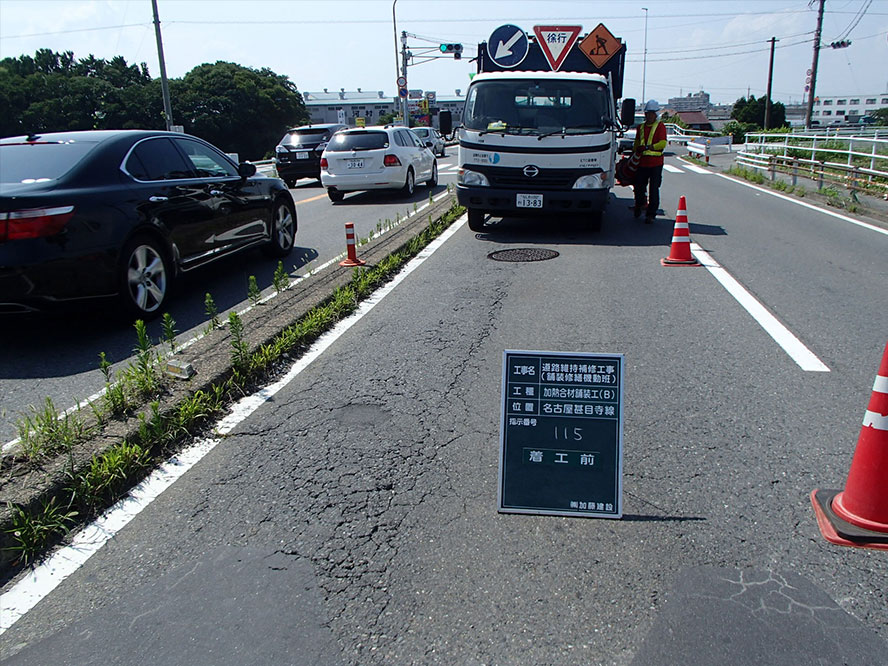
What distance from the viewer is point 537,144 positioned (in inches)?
402

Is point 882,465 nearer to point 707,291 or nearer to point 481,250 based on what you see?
point 707,291

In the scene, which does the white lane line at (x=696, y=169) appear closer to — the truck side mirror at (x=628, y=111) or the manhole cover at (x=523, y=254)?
the truck side mirror at (x=628, y=111)

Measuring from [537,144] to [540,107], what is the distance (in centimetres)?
69

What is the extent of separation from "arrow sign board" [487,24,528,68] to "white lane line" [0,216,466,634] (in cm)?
801

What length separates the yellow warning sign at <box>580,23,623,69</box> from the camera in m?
11.9

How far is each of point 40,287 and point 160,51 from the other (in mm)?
24870

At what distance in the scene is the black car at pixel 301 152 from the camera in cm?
2041

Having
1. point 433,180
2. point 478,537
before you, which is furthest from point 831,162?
point 478,537

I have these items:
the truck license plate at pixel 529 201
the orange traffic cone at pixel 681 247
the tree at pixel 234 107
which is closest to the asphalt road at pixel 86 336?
the truck license plate at pixel 529 201

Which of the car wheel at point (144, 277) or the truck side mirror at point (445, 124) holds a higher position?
the truck side mirror at point (445, 124)

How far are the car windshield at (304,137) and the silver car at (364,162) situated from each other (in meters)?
4.30

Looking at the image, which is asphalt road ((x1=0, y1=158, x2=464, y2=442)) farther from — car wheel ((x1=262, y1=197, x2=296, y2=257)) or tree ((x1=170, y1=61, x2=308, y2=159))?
tree ((x1=170, y1=61, x2=308, y2=159))

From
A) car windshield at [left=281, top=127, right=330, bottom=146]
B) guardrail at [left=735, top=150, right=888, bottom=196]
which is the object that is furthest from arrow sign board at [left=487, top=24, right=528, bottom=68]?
car windshield at [left=281, top=127, right=330, bottom=146]

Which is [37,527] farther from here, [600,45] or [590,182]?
[600,45]
